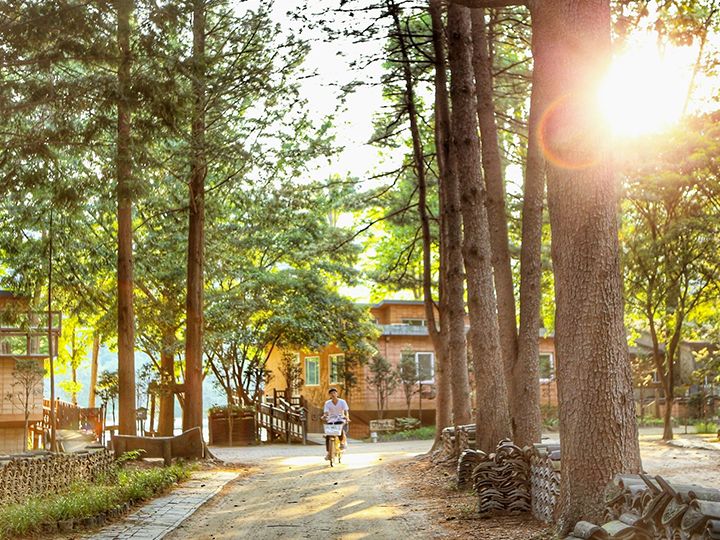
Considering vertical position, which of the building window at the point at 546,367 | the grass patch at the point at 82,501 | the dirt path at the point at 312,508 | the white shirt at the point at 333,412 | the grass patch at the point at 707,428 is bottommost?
the grass patch at the point at 707,428

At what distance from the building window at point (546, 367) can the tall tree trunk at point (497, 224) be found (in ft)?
81.8

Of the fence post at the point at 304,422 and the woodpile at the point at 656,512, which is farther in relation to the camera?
the fence post at the point at 304,422

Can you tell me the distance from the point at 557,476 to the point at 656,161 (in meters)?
13.2

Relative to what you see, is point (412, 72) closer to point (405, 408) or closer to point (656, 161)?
point (656, 161)

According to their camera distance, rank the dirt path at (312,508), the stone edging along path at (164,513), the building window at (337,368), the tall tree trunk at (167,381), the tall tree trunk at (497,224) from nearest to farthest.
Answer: the stone edging along path at (164,513)
the dirt path at (312,508)
the tall tree trunk at (497,224)
the tall tree trunk at (167,381)
the building window at (337,368)

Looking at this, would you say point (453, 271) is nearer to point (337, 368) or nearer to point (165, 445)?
point (165, 445)

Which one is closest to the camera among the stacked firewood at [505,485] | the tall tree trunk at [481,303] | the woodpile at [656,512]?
the woodpile at [656,512]

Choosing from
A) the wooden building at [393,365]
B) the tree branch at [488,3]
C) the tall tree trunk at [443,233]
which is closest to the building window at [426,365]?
the wooden building at [393,365]

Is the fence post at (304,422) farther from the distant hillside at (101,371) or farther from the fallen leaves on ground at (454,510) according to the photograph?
the fallen leaves on ground at (454,510)

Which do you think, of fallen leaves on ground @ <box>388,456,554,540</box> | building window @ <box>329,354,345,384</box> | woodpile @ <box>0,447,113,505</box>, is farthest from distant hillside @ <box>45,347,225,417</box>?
woodpile @ <box>0,447,113,505</box>

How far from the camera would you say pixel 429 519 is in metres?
11.1

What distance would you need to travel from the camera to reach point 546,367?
126 feet

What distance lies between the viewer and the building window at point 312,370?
4079cm

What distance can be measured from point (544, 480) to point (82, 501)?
548 centimetres
